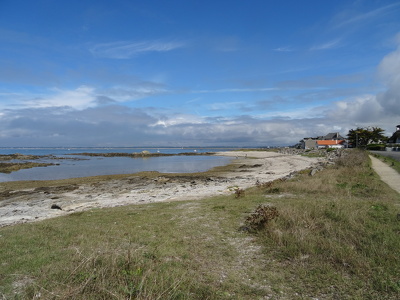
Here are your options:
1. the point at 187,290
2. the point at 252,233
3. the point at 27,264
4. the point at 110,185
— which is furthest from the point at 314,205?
the point at 110,185

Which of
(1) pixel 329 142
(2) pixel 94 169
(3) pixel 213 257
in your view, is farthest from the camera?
(1) pixel 329 142

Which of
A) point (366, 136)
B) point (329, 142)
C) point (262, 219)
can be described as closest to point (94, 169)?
point (262, 219)

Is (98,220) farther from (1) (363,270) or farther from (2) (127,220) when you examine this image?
(1) (363,270)

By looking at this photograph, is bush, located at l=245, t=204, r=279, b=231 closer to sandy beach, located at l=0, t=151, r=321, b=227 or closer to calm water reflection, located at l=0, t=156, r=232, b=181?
sandy beach, located at l=0, t=151, r=321, b=227

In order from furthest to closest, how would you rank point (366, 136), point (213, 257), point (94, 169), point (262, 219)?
point (366, 136) → point (94, 169) → point (262, 219) → point (213, 257)

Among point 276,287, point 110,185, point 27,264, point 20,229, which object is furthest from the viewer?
point 110,185

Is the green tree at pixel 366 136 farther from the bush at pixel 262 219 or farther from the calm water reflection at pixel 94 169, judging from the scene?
the bush at pixel 262 219

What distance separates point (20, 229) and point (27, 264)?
4.50 meters

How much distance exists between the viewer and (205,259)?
614cm

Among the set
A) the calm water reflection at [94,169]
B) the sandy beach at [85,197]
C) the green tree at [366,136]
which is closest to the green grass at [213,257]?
the sandy beach at [85,197]

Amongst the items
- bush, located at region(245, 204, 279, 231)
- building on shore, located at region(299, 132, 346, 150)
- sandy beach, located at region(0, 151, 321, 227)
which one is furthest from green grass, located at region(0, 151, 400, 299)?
building on shore, located at region(299, 132, 346, 150)

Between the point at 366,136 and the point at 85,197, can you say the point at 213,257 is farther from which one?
the point at 366,136

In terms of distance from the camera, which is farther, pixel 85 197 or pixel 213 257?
pixel 85 197

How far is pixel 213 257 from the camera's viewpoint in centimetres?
630
